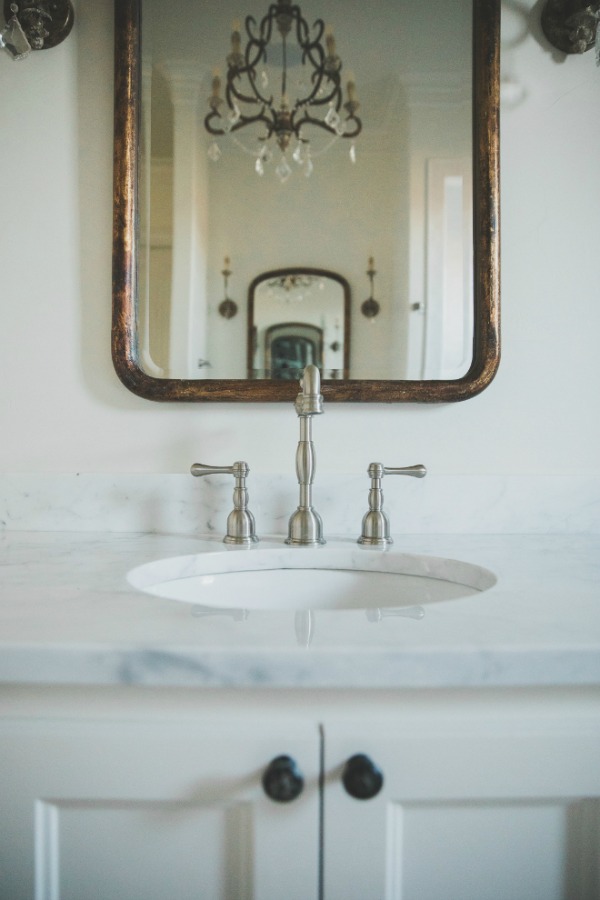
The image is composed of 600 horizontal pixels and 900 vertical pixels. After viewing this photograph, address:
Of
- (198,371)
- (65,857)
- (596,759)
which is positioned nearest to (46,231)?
(198,371)

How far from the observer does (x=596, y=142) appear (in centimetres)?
107

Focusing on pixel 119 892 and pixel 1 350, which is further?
pixel 1 350

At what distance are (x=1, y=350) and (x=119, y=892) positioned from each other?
88 cm

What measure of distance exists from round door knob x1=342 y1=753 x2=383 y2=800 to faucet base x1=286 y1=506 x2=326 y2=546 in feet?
1.49

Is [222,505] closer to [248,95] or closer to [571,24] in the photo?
[248,95]

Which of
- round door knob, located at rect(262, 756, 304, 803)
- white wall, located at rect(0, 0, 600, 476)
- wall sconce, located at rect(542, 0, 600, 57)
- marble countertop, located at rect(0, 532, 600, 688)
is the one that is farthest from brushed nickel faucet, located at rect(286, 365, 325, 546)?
wall sconce, located at rect(542, 0, 600, 57)

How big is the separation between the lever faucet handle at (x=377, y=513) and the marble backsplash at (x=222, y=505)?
0.08 meters

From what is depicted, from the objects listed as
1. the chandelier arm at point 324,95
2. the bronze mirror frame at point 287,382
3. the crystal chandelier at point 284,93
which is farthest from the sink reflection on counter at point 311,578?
the chandelier arm at point 324,95

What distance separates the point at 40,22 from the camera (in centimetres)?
103

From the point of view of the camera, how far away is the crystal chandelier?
103 centimetres

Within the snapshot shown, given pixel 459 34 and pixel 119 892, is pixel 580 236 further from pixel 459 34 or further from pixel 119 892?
pixel 119 892

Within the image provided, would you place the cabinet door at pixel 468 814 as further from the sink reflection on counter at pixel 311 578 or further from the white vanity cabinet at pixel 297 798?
the sink reflection on counter at pixel 311 578

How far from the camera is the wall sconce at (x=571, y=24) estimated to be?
40.2 inches

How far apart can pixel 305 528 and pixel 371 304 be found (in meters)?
0.42
